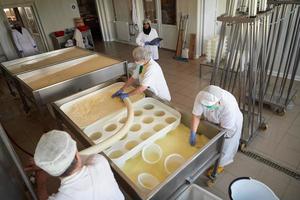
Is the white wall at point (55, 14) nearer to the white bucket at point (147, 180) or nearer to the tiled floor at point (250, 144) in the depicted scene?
the tiled floor at point (250, 144)

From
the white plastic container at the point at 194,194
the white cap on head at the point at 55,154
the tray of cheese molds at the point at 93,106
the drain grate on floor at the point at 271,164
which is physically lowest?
the drain grate on floor at the point at 271,164

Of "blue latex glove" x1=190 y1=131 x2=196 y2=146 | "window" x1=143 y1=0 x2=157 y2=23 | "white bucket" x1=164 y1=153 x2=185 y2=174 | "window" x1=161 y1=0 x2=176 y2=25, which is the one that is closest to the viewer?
"white bucket" x1=164 y1=153 x2=185 y2=174

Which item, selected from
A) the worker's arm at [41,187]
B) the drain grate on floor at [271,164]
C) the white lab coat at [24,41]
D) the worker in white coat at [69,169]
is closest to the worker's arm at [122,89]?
the worker's arm at [41,187]

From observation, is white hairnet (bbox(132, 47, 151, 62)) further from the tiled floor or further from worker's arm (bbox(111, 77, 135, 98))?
the tiled floor

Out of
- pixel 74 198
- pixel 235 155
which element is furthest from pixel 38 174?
pixel 235 155

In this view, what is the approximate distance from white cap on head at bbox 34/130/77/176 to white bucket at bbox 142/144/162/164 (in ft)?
2.03

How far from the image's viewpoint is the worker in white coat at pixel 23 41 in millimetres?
5242

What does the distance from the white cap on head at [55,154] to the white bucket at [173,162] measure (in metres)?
0.68

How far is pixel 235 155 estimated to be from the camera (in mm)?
2311

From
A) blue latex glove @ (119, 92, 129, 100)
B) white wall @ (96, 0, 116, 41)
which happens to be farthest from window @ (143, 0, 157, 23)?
blue latex glove @ (119, 92, 129, 100)

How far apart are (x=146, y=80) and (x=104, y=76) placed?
1.04 meters

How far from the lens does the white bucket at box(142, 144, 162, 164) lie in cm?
141

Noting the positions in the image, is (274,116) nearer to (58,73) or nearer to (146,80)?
(146,80)

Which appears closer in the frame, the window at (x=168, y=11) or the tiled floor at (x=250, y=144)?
the tiled floor at (x=250, y=144)
